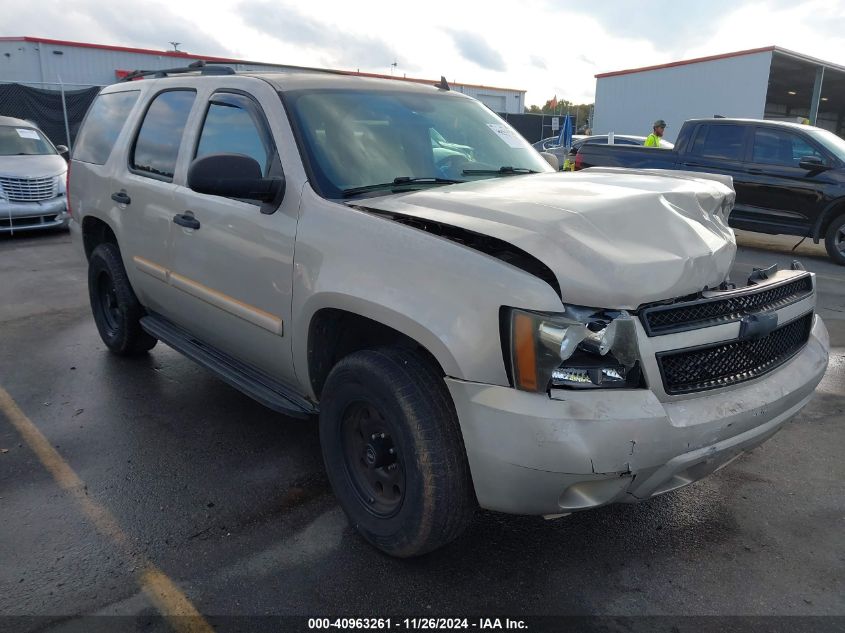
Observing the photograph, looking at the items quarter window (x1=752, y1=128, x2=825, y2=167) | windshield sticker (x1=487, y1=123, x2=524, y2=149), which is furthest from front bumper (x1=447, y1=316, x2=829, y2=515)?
quarter window (x1=752, y1=128, x2=825, y2=167)

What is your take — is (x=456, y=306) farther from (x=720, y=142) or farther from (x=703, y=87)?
(x=703, y=87)

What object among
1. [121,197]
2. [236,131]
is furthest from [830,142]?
[121,197]

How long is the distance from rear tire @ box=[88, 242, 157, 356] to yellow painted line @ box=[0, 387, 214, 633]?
861mm

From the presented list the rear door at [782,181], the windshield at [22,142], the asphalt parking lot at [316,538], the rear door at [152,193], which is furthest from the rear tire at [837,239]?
the windshield at [22,142]

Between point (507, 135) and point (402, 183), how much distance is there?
3.88 feet

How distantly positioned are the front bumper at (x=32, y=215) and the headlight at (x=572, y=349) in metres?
10.3

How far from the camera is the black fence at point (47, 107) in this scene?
16.4m

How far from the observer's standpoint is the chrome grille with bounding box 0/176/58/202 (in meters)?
9.93

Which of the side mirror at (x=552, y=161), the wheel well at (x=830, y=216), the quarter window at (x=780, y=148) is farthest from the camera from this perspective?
the quarter window at (x=780, y=148)

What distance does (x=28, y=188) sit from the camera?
398 inches

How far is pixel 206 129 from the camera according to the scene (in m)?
3.64

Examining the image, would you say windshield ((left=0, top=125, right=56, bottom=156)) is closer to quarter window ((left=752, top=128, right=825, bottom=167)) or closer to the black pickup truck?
the black pickup truck

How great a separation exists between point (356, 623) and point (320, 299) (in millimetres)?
1226

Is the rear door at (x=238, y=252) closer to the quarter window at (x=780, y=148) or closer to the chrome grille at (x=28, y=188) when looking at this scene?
the chrome grille at (x=28, y=188)
